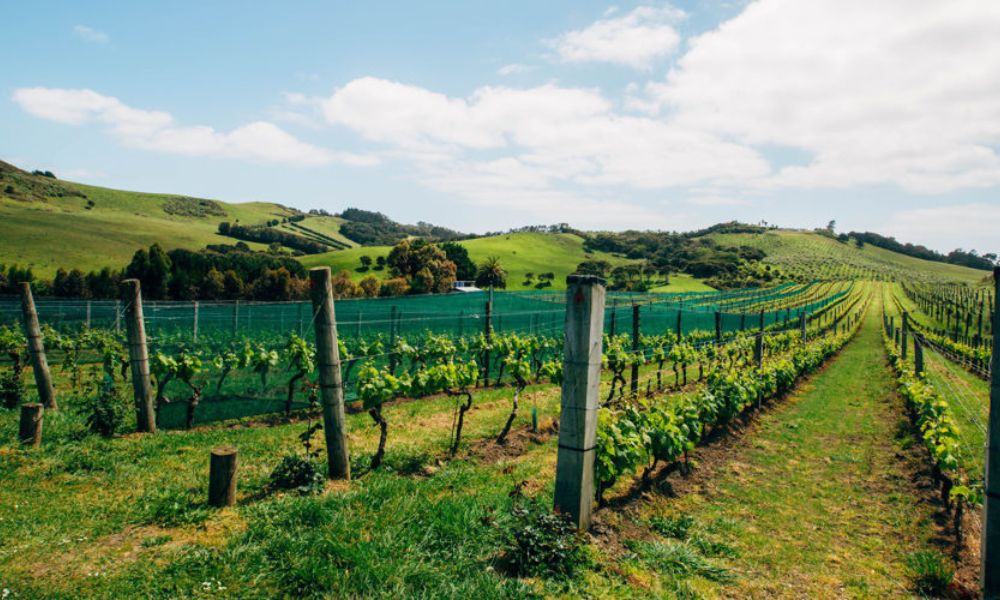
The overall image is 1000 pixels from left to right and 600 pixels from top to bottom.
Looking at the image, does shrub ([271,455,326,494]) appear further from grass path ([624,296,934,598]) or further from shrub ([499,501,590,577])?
grass path ([624,296,934,598])

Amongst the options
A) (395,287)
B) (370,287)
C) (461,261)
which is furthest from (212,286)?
(461,261)

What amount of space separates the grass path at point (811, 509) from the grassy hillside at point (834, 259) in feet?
339

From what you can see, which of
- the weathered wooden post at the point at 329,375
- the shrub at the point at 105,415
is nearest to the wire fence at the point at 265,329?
the shrub at the point at 105,415

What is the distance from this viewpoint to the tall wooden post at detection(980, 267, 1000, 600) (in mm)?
4047

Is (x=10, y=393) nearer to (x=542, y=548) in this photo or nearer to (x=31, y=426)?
(x=31, y=426)

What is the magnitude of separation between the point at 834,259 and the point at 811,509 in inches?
5773

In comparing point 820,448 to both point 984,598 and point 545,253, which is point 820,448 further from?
point 545,253

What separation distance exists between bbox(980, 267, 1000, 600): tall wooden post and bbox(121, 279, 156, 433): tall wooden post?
9725mm

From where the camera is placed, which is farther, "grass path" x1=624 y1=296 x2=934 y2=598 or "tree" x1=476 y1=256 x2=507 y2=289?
"tree" x1=476 y1=256 x2=507 y2=289

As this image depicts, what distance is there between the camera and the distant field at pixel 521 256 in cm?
8031

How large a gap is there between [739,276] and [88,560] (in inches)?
3581

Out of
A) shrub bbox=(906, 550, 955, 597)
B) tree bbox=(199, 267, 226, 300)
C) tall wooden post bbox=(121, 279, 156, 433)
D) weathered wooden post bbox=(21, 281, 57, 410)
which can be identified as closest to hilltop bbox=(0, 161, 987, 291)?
tree bbox=(199, 267, 226, 300)

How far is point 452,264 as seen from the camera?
69.6 meters

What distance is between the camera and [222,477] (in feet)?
17.9
